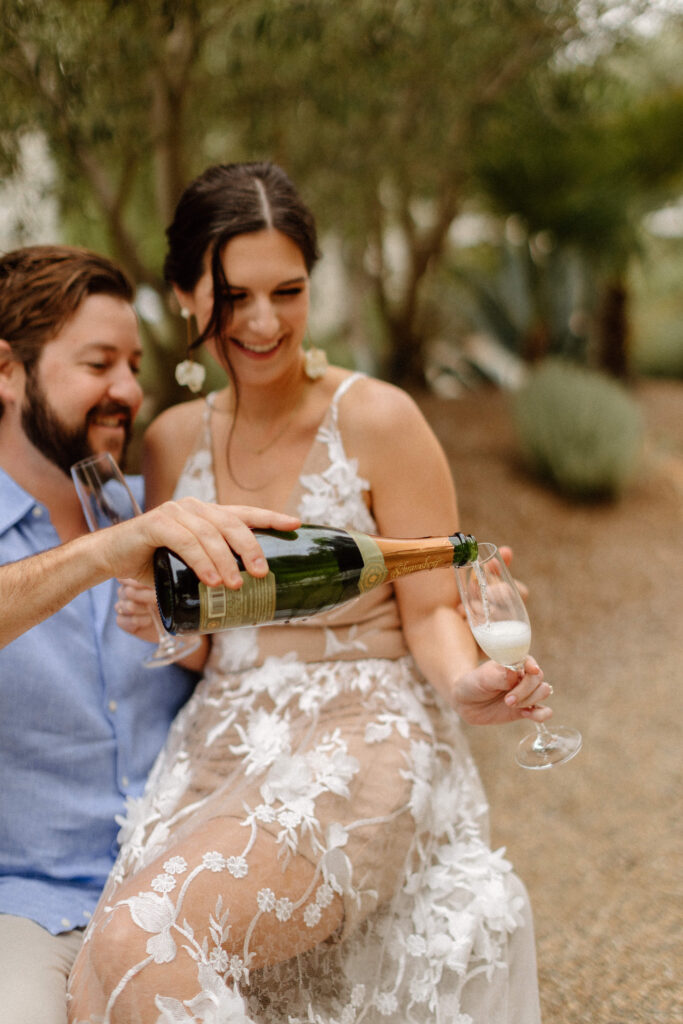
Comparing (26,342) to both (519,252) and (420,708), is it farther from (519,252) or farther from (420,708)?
(519,252)

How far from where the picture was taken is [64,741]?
2111mm

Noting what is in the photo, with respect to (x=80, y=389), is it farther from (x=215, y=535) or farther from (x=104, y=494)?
(x=215, y=535)

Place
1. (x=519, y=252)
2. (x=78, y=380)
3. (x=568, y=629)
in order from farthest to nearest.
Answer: (x=519, y=252)
(x=568, y=629)
(x=78, y=380)

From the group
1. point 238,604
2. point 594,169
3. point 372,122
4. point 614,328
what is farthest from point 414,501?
point 614,328

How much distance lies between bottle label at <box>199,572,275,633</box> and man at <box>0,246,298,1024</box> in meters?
0.05

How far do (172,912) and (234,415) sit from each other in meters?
1.39

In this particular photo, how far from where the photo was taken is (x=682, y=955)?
10.2ft

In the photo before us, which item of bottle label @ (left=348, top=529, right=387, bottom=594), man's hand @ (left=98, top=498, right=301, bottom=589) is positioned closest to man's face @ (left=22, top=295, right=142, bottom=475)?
man's hand @ (left=98, top=498, right=301, bottom=589)

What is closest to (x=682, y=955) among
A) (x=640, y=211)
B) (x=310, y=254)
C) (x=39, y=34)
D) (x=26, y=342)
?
(x=310, y=254)

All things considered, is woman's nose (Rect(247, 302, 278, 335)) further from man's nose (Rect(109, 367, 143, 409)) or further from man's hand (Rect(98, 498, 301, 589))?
man's hand (Rect(98, 498, 301, 589))

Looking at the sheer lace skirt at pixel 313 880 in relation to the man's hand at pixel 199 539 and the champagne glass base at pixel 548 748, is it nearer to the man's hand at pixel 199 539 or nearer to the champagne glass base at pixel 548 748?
the champagne glass base at pixel 548 748

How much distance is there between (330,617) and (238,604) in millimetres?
663

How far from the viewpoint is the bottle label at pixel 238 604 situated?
159 centimetres

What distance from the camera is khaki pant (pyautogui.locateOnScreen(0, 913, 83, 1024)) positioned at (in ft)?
5.42
